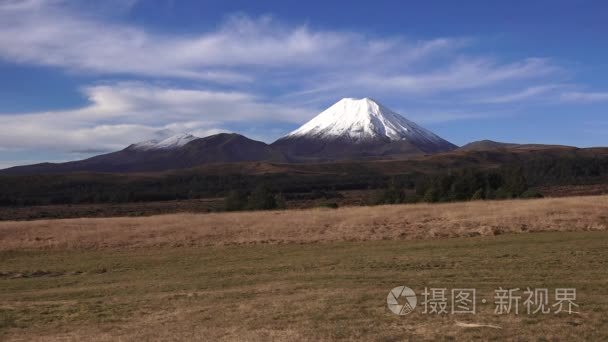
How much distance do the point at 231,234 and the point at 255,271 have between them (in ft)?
37.4

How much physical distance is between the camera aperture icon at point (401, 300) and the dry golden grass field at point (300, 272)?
0.20 metres

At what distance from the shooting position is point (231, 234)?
29562 millimetres

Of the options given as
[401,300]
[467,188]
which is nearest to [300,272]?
[401,300]

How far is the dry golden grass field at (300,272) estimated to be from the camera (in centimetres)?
997

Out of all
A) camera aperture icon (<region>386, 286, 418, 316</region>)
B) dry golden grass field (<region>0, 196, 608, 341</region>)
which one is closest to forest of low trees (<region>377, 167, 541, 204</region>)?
dry golden grass field (<region>0, 196, 608, 341</region>)

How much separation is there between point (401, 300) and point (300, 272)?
629 centimetres

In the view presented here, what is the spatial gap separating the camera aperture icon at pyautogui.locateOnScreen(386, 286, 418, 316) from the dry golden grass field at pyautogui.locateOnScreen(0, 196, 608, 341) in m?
0.20

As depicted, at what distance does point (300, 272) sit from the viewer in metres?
17.5

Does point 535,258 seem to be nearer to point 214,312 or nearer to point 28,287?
point 214,312

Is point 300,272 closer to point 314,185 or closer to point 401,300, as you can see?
point 401,300

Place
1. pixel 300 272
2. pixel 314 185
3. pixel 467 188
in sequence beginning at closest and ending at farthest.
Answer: pixel 300 272 < pixel 467 188 < pixel 314 185

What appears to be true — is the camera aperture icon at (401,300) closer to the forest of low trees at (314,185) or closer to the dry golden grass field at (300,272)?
the dry golden grass field at (300,272)

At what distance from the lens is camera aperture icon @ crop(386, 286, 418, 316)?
35.3ft

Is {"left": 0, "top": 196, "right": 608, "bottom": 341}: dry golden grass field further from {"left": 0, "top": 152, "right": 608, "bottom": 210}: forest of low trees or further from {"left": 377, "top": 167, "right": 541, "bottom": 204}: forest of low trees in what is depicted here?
{"left": 0, "top": 152, "right": 608, "bottom": 210}: forest of low trees
